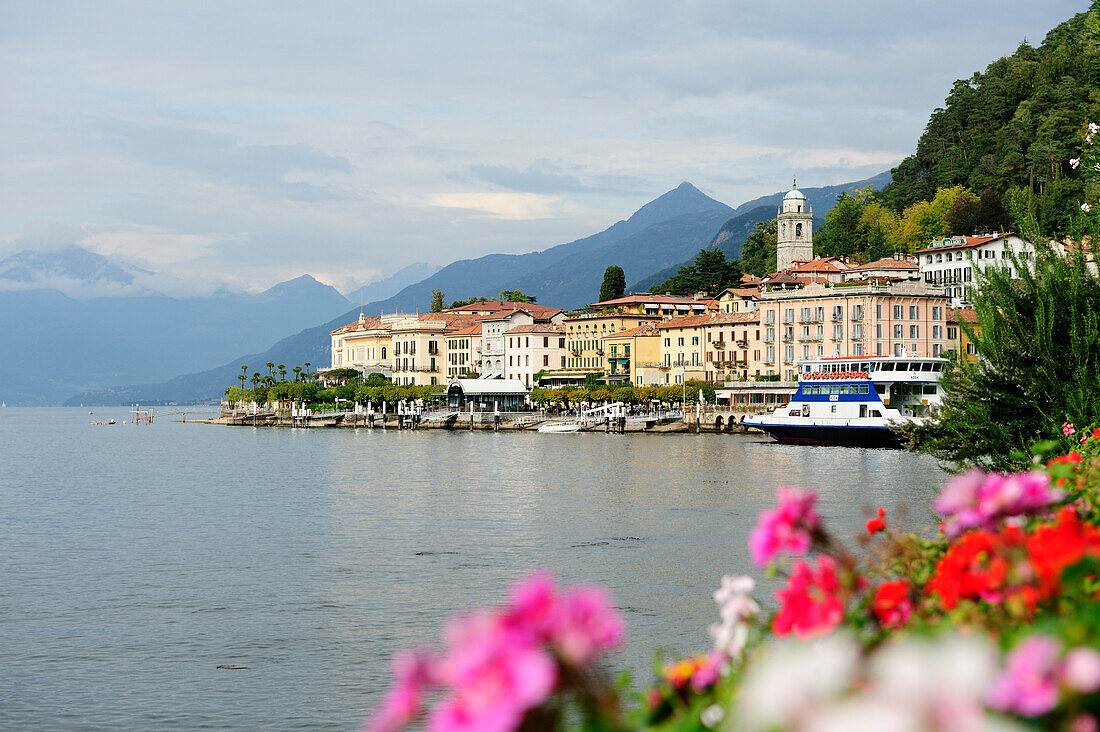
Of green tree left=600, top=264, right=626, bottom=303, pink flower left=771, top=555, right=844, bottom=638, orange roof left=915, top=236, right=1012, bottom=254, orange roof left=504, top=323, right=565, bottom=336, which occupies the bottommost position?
pink flower left=771, top=555, right=844, bottom=638

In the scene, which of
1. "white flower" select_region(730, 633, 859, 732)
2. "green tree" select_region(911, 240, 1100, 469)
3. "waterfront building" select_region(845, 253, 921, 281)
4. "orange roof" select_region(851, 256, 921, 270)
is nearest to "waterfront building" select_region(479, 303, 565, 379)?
"waterfront building" select_region(845, 253, 921, 281)

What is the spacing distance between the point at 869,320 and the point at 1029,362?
249 ft

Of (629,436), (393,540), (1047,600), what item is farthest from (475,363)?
(1047,600)

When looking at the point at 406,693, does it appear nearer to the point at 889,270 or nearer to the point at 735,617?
the point at 735,617

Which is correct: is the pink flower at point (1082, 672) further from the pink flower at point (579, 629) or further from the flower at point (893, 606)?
the flower at point (893, 606)

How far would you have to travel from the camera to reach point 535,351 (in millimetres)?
130750

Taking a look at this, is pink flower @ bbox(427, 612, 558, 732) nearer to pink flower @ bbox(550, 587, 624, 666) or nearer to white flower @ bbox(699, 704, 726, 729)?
pink flower @ bbox(550, 587, 624, 666)

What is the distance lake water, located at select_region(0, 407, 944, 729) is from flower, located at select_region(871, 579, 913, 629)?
940mm

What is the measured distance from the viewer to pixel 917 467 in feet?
176

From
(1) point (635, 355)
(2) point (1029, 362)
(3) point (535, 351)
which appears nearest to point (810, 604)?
(2) point (1029, 362)

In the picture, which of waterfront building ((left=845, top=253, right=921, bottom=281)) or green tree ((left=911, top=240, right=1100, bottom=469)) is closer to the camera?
green tree ((left=911, top=240, right=1100, bottom=469))

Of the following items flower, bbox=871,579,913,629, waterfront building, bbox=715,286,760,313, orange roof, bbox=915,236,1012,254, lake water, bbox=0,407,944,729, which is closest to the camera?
flower, bbox=871,579,913,629

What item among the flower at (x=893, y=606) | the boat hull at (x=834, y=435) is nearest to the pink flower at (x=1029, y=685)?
the flower at (x=893, y=606)

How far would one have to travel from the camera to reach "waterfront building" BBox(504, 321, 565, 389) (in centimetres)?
13050
